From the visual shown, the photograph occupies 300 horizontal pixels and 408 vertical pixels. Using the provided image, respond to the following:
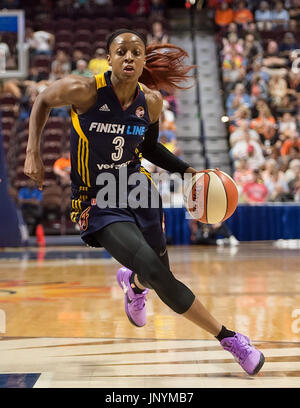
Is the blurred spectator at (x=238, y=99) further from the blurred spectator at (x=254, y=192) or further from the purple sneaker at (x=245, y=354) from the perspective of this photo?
the purple sneaker at (x=245, y=354)

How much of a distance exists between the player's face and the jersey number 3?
0.95 feet

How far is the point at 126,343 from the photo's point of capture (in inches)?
142

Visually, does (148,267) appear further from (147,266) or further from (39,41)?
(39,41)

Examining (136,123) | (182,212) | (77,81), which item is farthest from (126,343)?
(182,212)

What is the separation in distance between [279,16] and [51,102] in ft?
47.1

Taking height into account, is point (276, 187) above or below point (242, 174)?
below

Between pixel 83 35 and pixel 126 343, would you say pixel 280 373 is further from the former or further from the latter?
pixel 83 35

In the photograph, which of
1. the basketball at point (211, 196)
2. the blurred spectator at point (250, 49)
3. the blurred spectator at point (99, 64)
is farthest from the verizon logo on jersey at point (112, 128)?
the blurred spectator at point (250, 49)

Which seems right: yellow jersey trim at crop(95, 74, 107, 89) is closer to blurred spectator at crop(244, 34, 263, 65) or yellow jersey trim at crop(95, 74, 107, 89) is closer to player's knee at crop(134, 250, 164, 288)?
player's knee at crop(134, 250, 164, 288)

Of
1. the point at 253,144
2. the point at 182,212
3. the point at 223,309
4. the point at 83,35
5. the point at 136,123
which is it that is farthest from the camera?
the point at 83,35

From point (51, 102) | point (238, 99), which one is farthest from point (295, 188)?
point (51, 102)

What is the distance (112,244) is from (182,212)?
799cm

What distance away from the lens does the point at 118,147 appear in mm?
3236
